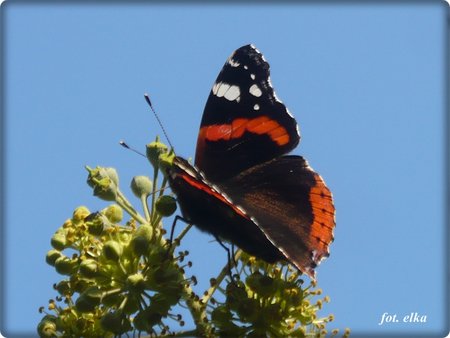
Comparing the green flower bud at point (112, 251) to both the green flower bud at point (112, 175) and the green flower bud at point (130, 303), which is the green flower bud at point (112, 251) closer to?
the green flower bud at point (130, 303)

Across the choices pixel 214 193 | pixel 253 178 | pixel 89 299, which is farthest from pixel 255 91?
pixel 89 299

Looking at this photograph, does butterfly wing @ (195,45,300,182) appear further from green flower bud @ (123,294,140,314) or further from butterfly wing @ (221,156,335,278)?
green flower bud @ (123,294,140,314)

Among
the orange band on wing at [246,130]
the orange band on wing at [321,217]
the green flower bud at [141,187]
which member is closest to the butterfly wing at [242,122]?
the orange band on wing at [246,130]

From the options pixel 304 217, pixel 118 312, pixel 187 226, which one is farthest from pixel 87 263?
pixel 304 217

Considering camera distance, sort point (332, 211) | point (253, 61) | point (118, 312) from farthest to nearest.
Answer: point (253, 61) → point (332, 211) → point (118, 312)

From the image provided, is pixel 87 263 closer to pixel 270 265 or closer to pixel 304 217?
pixel 270 265

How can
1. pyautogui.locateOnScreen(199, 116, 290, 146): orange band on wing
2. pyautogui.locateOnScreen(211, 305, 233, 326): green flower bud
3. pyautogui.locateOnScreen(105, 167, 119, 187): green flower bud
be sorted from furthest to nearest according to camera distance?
pyautogui.locateOnScreen(199, 116, 290, 146): orange band on wing
pyautogui.locateOnScreen(105, 167, 119, 187): green flower bud
pyautogui.locateOnScreen(211, 305, 233, 326): green flower bud

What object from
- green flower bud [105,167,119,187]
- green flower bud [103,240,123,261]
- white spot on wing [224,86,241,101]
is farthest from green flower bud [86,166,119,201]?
white spot on wing [224,86,241,101]

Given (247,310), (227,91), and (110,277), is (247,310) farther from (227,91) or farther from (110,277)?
(227,91)
